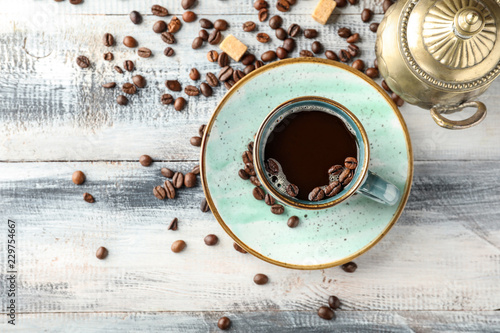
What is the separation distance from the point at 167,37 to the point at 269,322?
29.6 inches

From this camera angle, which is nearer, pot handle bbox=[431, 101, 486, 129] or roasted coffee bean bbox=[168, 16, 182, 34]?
pot handle bbox=[431, 101, 486, 129]

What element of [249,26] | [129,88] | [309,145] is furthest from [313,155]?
[129,88]

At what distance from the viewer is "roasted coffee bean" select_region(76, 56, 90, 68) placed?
3.92 feet

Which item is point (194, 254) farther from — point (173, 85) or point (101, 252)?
point (173, 85)

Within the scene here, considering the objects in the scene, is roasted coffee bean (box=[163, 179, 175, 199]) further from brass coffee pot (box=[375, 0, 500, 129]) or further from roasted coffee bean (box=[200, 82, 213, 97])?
brass coffee pot (box=[375, 0, 500, 129])

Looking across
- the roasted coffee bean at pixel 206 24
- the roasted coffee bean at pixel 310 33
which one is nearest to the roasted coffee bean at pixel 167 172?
the roasted coffee bean at pixel 206 24

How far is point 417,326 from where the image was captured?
1.20 m

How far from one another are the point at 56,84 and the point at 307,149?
0.67 metres

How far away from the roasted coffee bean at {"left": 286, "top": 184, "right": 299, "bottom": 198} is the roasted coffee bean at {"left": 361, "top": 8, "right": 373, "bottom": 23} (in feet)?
1.54

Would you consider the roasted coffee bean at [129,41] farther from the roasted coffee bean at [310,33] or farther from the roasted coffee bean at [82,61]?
the roasted coffee bean at [310,33]

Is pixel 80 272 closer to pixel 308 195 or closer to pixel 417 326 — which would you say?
pixel 308 195

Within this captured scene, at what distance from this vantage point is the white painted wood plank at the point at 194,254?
1.19 meters

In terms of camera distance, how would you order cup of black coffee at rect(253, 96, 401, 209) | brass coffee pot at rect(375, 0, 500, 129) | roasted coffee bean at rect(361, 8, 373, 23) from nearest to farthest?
brass coffee pot at rect(375, 0, 500, 129) → cup of black coffee at rect(253, 96, 401, 209) → roasted coffee bean at rect(361, 8, 373, 23)

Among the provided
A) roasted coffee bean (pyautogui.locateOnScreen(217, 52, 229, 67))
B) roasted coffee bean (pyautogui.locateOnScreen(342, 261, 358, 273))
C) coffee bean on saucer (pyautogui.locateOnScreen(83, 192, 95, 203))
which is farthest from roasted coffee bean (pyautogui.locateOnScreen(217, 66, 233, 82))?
roasted coffee bean (pyautogui.locateOnScreen(342, 261, 358, 273))
